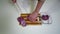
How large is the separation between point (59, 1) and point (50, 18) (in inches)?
9.4

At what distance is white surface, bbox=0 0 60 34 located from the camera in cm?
147

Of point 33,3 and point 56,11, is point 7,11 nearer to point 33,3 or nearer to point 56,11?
→ point 33,3

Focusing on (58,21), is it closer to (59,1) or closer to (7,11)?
(59,1)

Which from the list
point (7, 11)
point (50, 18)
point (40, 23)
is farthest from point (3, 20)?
point (50, 18)

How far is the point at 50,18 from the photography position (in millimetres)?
1465

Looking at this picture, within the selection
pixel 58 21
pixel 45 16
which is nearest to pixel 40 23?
pixel 45 16

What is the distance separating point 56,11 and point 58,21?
125 millimetres

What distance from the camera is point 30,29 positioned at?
57.9 inches

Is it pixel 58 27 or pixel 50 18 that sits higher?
pixel 50 18

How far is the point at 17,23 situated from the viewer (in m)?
1.47

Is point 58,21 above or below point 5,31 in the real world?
above

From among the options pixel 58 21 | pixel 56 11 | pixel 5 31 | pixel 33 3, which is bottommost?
pixel 5 31

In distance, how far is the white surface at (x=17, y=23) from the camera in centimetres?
147

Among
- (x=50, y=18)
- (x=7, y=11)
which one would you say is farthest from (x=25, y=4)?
(x=50, y=18)
